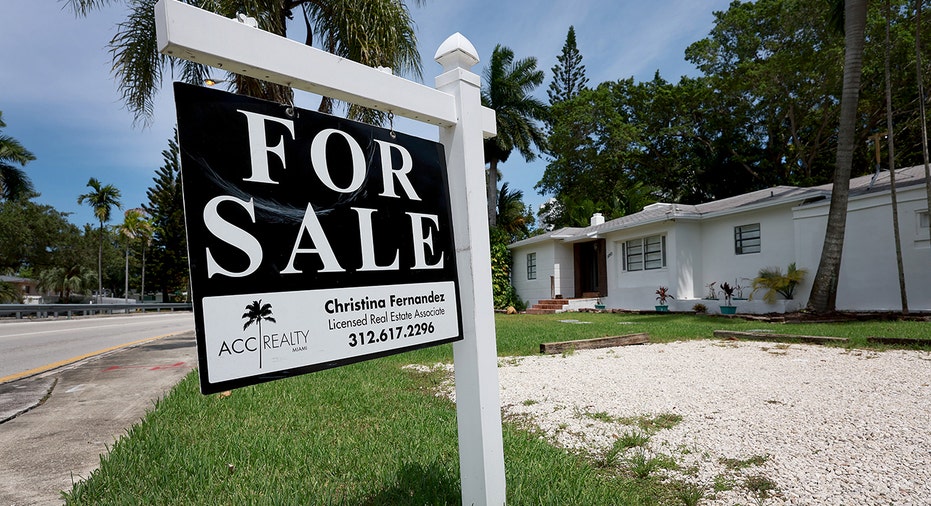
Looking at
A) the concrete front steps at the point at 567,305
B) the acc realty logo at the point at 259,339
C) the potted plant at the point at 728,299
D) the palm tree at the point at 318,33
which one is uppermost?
the palm tree at the point at 318,33

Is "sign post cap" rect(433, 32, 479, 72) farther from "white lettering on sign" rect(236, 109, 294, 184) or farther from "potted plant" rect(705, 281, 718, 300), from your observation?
"potted plant" rect(705, 281, 718, 300)

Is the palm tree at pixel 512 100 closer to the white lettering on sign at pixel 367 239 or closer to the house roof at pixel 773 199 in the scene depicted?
the house roof at pixel 773 199

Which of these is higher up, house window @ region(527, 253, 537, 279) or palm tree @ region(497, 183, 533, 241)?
palm tree @ region(497, 183, 533, 241)

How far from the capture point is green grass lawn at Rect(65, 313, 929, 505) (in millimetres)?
2488

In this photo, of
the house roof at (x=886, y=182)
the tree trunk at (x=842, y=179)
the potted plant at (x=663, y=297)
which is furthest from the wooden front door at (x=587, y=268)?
the tree trunk at (x=842, y=179)

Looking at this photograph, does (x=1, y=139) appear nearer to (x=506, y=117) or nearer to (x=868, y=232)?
(x=506, y=117)

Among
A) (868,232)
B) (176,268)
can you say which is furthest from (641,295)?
(176,268)

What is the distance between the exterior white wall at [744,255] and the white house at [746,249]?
3cm

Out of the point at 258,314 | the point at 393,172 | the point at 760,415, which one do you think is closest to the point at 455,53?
the point at 393,172

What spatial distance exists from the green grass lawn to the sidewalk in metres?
0.22

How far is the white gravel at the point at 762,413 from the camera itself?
2.71 metres

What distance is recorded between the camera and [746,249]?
49.8 feet

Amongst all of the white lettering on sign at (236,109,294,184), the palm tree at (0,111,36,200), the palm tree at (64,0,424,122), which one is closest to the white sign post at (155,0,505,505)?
the white lettering on sign at (236,109,294,184)

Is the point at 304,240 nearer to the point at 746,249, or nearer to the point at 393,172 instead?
the point at 393,172
